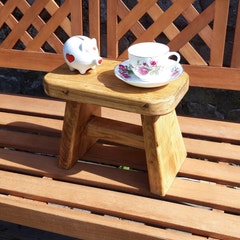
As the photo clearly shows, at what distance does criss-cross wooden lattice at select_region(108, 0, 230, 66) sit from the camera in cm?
131

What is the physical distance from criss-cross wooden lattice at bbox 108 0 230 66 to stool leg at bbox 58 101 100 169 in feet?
0.98

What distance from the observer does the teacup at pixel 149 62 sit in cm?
102

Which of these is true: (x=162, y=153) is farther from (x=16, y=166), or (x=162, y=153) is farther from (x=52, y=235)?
(x=52, y=235)

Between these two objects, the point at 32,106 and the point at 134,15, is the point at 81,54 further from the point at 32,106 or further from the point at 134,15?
the point at 32,106

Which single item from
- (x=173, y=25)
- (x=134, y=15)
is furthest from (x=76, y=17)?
(x=173, y=25)

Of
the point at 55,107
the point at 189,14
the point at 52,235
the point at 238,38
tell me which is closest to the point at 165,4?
the point at 189,14

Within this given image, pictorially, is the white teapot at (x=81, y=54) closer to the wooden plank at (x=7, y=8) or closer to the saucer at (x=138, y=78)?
the saucer at (x=138, y=78)

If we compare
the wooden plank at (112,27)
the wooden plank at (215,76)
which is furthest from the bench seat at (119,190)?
the wooden plank at (112,27)

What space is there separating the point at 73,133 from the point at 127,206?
22 centimetres

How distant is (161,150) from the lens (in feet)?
3.51

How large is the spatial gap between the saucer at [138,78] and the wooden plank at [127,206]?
25cm

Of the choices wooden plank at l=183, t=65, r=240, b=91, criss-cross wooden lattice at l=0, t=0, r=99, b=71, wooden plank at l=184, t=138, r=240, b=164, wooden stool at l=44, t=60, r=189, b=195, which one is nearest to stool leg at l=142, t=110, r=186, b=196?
wooden stool at l=44, t=60, r=189, b=195

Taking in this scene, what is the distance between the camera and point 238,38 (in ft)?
4.31

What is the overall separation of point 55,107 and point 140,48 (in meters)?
0.50
